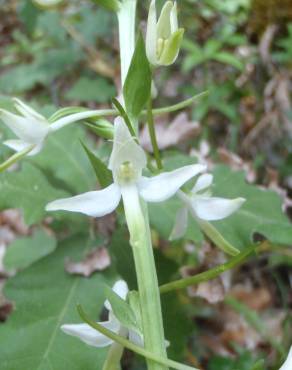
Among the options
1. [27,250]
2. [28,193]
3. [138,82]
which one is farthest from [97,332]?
[27,250]

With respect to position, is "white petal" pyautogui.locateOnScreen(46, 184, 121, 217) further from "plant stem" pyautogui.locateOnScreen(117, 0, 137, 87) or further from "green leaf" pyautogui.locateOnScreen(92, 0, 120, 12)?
"green leaf" pyautogui.locateOnScreen(92, 0, 120, 12)

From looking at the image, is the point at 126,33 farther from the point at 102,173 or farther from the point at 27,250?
the point at 27,250

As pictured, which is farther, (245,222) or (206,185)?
(245,222)

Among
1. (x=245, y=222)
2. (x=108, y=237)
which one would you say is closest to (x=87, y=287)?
(x=108, y=237)

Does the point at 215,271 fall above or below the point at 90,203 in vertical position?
below

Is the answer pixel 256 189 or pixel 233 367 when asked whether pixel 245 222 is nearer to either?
pixel 256 189
